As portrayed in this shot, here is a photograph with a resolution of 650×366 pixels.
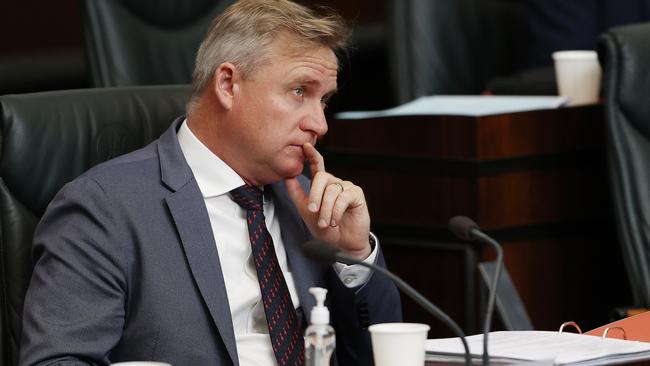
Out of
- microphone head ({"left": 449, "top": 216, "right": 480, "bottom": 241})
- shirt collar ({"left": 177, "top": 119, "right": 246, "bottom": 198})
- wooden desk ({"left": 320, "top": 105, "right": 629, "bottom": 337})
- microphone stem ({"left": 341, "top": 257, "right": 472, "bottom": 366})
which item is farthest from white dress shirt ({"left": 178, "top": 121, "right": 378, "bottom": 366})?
wooden desk ({"left": 320, "top": 105, "right": 629, "bottom": 337})

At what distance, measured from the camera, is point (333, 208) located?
1925 millimetres

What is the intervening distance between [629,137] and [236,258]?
106 cm

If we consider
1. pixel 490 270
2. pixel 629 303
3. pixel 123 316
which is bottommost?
pixel 629 303

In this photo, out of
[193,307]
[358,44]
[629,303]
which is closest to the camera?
[193,307]

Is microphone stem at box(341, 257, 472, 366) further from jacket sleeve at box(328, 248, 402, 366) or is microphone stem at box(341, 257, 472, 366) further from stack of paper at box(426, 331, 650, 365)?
jacket sleeve at box(328, 248, 402, 366)

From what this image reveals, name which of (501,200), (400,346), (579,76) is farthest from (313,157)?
(579,76)

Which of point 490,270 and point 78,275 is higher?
point 78,275

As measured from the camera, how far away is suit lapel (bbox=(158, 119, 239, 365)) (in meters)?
1.85

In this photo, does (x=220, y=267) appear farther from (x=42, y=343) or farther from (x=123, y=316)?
(x=42, y=343)

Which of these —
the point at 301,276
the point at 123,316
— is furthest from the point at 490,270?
the point at 123,316

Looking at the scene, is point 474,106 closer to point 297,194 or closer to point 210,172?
point 297,194

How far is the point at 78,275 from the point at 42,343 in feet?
0.38

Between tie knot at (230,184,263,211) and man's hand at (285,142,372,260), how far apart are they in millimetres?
78

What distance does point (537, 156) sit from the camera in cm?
286
